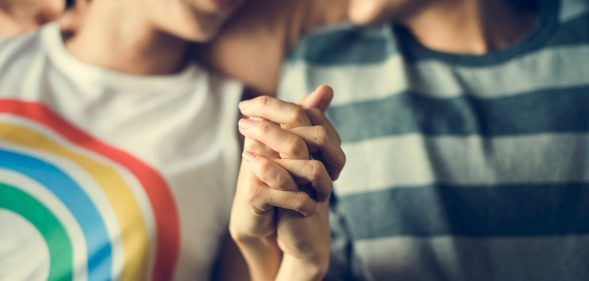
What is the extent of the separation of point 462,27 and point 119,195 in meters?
0.57

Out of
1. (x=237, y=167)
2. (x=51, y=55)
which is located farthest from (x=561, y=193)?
(x=51, y=55)

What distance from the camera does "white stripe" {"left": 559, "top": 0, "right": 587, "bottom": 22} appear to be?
0.82m

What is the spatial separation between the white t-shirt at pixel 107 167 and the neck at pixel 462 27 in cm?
31

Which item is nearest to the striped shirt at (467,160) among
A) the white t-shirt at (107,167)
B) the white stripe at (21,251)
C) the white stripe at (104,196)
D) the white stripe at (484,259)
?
the white stripe at (484,259)

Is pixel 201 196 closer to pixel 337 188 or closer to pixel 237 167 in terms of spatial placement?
pixel 237 167

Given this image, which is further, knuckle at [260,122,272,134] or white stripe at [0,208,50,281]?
white stripe at [0,208,50,281]

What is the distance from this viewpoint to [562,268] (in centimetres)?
71

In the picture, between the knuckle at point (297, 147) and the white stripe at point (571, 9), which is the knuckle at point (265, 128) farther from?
the white stripe at point (571, 9)

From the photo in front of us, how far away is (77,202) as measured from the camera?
64 centimetres

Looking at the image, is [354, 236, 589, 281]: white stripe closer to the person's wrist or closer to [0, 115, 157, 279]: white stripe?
the person's wrist

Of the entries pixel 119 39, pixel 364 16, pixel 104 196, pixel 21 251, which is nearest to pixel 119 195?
pixel 104 196

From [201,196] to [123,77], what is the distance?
0.20 m

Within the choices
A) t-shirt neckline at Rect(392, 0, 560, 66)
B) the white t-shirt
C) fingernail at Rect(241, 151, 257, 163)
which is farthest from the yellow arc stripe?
t-shirt neckline at Rect(392, 0, 560, 66)

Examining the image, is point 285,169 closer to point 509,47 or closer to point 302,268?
point 302,268
